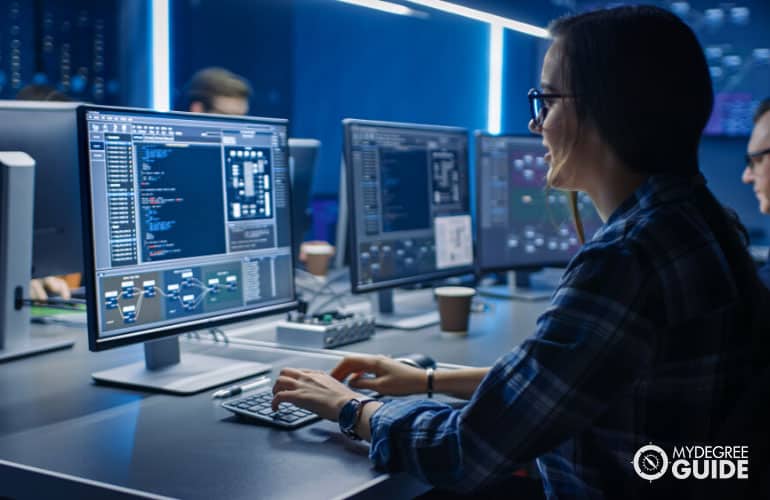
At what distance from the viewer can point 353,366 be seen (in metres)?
1.40

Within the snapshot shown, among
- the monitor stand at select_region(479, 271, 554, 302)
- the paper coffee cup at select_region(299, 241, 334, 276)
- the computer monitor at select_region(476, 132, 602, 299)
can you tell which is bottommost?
the monitor stand at select_region(479, 271, 554, 302)

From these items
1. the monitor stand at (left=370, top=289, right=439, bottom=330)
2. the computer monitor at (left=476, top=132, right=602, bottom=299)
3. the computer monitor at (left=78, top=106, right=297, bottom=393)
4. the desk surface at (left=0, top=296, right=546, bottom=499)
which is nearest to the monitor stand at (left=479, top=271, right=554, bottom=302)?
the computer monitor at (left=476, top=132, right=602, bottom=299)

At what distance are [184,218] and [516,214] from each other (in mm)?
1350

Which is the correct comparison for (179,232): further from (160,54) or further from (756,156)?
(756,156)

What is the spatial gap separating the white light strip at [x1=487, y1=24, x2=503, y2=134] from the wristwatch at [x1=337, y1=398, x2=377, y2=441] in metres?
3.21

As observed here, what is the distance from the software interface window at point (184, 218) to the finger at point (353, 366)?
Result: 0.29 metres

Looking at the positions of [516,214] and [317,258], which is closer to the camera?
[516,214]

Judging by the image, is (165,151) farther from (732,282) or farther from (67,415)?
(732,282)

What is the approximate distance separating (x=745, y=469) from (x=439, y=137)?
154cm

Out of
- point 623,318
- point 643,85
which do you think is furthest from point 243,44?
point 623,318

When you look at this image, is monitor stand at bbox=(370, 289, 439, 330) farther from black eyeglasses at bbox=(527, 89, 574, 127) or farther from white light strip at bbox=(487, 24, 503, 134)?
white light strip at bbox=(487, 24, 503, 134)

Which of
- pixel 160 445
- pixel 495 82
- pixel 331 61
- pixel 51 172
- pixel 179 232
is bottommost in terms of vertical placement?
pixel 160 445

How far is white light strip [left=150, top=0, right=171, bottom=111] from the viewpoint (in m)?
2.51

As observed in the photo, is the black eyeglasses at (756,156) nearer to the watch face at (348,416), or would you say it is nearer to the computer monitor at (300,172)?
the computer monitor at (300,172)
